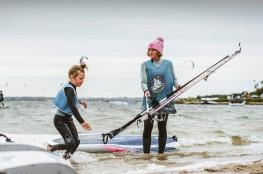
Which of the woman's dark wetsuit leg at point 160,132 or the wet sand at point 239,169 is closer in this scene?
the wet sand at point 239,169

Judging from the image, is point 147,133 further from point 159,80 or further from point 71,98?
point 71,98

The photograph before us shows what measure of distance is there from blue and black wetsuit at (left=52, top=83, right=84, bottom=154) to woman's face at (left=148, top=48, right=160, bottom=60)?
1.73 meters

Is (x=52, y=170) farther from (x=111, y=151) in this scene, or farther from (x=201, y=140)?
(x=201, y=140)

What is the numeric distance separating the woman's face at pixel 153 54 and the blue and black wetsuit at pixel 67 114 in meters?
1.73

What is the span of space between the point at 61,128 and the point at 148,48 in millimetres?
2025

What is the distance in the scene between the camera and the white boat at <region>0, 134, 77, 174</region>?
9.26 ft

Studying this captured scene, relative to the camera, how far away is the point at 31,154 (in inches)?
122

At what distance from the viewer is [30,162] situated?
2.91m

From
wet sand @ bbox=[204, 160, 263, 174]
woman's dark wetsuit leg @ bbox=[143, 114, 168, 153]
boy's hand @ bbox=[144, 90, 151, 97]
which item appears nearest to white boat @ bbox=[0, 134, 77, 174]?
wet sand @ bbox=[204, 160, 263, 174]

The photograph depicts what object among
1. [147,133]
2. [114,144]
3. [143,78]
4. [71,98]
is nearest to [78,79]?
[71,98]

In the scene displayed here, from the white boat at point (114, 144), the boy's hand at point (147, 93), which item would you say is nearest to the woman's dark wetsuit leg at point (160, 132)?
the boy's hand at point (147, 93)

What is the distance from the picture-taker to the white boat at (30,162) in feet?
9.26

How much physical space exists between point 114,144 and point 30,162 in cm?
768

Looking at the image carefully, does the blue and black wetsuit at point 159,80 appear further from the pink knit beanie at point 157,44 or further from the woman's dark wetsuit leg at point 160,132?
the pink knit beanie at point 157,44
